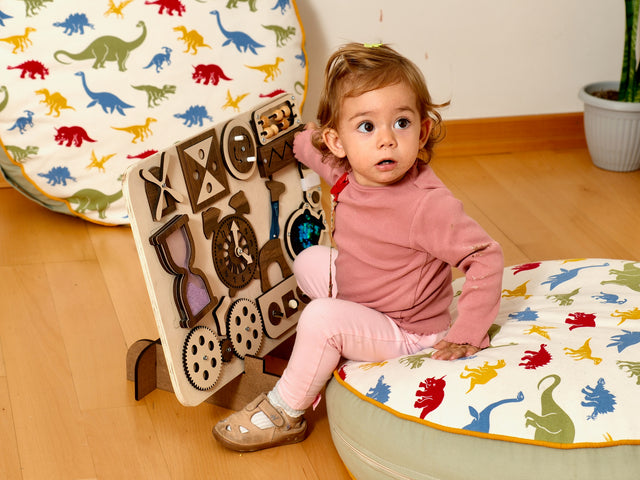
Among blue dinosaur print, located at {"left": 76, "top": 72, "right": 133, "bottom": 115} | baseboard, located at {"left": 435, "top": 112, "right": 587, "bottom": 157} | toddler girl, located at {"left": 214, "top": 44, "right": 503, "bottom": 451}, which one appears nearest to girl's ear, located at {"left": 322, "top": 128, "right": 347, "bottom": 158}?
toddler girl, located at {"left": 214, "top": 44, "right": 503, "bottom": 451}

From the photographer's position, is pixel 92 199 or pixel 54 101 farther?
pixel 92 199

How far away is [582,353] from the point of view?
1146mm

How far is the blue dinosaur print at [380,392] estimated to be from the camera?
113 cm

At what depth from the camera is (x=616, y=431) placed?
1.01 m

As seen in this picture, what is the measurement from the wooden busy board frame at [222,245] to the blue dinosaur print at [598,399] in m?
0.48

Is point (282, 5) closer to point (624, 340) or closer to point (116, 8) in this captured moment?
point (116, 8)

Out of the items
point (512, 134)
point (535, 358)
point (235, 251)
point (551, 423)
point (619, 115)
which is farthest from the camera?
point (512, 134)

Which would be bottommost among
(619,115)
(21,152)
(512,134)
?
(512,134)

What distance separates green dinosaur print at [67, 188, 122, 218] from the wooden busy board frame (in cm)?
62

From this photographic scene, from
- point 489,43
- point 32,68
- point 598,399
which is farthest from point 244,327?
point 489,43

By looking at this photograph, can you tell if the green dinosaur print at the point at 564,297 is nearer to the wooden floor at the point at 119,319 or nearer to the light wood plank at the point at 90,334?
the wooden floor at the point at 119,319

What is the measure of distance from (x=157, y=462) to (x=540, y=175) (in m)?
1.43

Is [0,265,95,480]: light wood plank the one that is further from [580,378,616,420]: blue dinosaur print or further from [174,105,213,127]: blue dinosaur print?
[580,378,616,420]: blue dinosaur print

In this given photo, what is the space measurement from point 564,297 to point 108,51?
3.63ft
